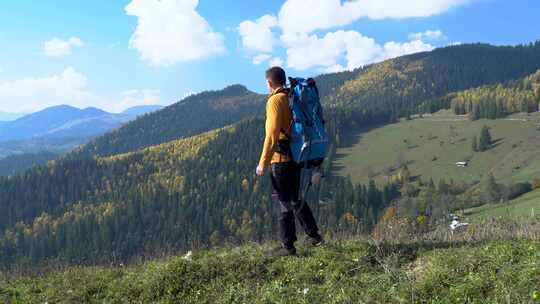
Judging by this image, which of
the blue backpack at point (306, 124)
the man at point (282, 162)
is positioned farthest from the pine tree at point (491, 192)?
the blue backpack at point (306, 124)

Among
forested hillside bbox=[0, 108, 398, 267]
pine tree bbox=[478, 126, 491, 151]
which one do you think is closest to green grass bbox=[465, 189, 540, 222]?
forested hillside bbox=[0, 108, 398, 267]

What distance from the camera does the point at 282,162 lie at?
26.5 feet

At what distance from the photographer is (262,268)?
7.95 metres

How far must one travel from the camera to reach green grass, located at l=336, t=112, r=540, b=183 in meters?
138

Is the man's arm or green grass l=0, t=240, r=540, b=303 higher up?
the man's arm

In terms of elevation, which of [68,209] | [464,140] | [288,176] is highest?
[288,176]

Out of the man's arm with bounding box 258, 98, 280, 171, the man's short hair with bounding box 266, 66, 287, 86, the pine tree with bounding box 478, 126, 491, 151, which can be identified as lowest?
the pine tree with bounding box 478, 126, 491, 151

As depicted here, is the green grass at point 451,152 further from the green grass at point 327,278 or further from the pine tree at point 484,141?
the green grass at point 327,278

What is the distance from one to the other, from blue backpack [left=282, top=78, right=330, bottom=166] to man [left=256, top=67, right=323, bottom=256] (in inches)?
5.3

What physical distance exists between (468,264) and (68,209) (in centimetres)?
19271

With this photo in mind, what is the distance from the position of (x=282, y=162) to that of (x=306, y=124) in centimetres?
80

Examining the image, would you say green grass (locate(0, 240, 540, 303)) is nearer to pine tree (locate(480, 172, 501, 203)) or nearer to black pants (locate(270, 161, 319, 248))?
black pants (locate(270, 161, 319, 248))

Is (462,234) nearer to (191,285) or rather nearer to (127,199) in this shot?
(191,285)

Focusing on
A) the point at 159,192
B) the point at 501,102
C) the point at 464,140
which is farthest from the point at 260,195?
the point at 501,102
